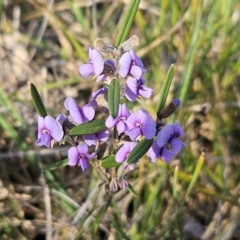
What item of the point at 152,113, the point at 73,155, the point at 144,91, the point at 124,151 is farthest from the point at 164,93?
the point at 152,113

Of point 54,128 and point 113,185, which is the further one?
point 113,185

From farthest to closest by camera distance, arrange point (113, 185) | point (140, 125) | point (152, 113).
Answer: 1. point (152, 113)
2. point (113, 185)
3. point (140, 125)

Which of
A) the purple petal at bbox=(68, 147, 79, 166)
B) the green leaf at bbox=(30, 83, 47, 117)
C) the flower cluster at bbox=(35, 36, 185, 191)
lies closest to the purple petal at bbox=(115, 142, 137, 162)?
the flower cluster at bbox=(35, 36, 185, 191)

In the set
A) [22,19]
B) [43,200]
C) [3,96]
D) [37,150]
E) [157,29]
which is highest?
[22,19]

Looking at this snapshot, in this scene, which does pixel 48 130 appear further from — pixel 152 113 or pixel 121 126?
pixel 152 113

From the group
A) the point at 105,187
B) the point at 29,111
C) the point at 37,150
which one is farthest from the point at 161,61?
the point at 105,187

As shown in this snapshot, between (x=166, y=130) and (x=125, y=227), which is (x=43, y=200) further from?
(x=166, y=130)
